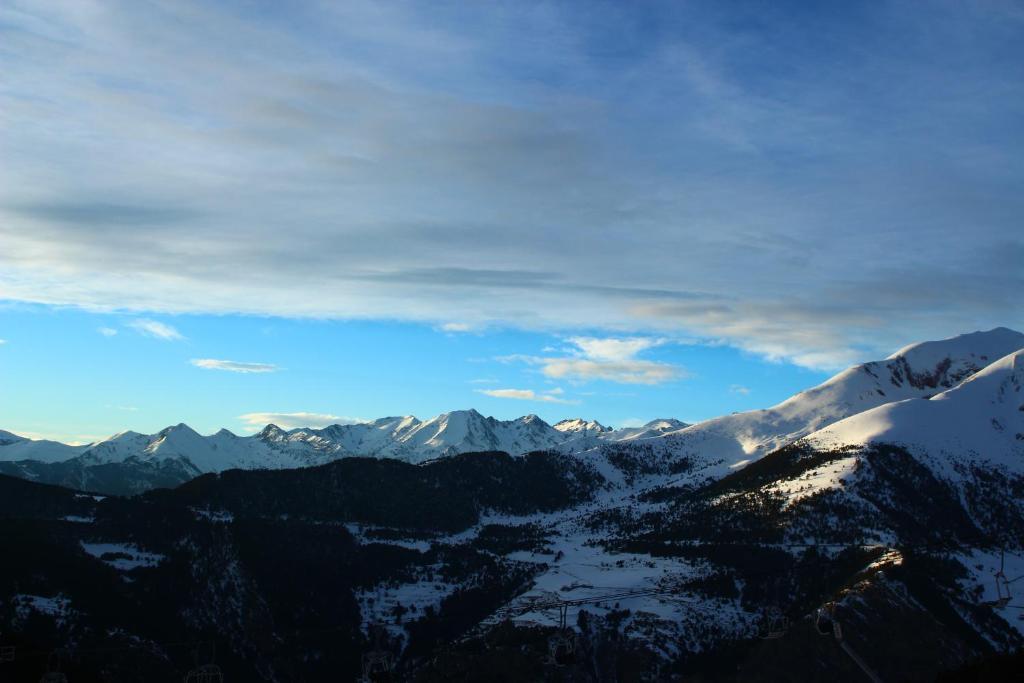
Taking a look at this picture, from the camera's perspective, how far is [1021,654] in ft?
536

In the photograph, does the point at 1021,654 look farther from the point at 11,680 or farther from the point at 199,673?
the point at 11,680

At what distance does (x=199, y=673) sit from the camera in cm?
12538

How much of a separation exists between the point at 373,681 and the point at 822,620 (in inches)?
1968

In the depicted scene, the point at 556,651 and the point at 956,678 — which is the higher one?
the point at 556,651

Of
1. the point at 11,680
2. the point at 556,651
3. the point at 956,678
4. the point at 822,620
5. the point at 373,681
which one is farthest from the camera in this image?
the point at 11,680

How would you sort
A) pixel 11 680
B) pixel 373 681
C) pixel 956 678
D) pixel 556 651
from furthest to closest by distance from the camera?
pixel 11 680 → pixel 956 678 → pixel 556 651 → pixel 373 681

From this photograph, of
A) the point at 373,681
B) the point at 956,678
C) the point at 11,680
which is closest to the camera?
the point at 373,681

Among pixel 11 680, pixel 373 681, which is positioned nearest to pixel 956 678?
pixel 373 681

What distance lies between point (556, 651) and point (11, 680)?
136m

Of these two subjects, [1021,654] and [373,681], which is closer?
[373,681]

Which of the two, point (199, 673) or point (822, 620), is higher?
point (822, 620)

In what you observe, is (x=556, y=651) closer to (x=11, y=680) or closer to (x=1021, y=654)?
(x=1021, y=654)

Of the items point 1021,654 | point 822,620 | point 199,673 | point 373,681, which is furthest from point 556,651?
point 1021,654

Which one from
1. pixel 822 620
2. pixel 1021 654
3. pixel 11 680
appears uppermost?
pixel 822 620
